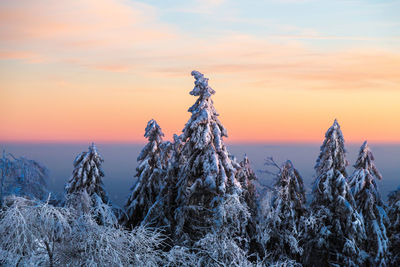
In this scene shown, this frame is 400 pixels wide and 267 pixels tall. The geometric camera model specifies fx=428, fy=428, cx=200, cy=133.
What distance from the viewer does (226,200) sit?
1986 cm

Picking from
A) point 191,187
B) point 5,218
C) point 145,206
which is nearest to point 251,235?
point 191,187

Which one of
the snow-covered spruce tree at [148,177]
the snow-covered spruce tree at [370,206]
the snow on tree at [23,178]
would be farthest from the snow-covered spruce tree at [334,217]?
the snow on tree at [23,178]

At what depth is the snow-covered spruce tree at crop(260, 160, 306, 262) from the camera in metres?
27.4

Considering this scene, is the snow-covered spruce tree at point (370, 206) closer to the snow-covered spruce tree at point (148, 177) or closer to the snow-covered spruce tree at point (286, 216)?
the snow-covered spruce tree at point (286, 216)

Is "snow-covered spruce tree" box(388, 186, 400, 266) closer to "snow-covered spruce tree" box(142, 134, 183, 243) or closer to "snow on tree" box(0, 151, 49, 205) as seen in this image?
"snow-covered spruce tree" box(142, 134, 183, 243)

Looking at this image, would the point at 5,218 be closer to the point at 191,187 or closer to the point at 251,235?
the point at 191,187

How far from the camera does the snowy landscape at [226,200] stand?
72.0 feet

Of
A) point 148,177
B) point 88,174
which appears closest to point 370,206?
point 148,177

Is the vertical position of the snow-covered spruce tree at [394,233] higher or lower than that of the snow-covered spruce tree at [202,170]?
lower

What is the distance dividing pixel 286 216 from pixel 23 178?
16692 millimetres

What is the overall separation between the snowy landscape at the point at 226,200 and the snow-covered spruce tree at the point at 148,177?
76 millimetres

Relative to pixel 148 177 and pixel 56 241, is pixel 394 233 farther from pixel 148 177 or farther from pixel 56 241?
pixel 56 241

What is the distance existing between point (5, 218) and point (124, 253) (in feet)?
13.1

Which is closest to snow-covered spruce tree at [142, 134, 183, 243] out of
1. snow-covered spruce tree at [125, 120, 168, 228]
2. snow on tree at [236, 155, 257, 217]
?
snow-covered spruce tree at [125, 120, 168, 228]
